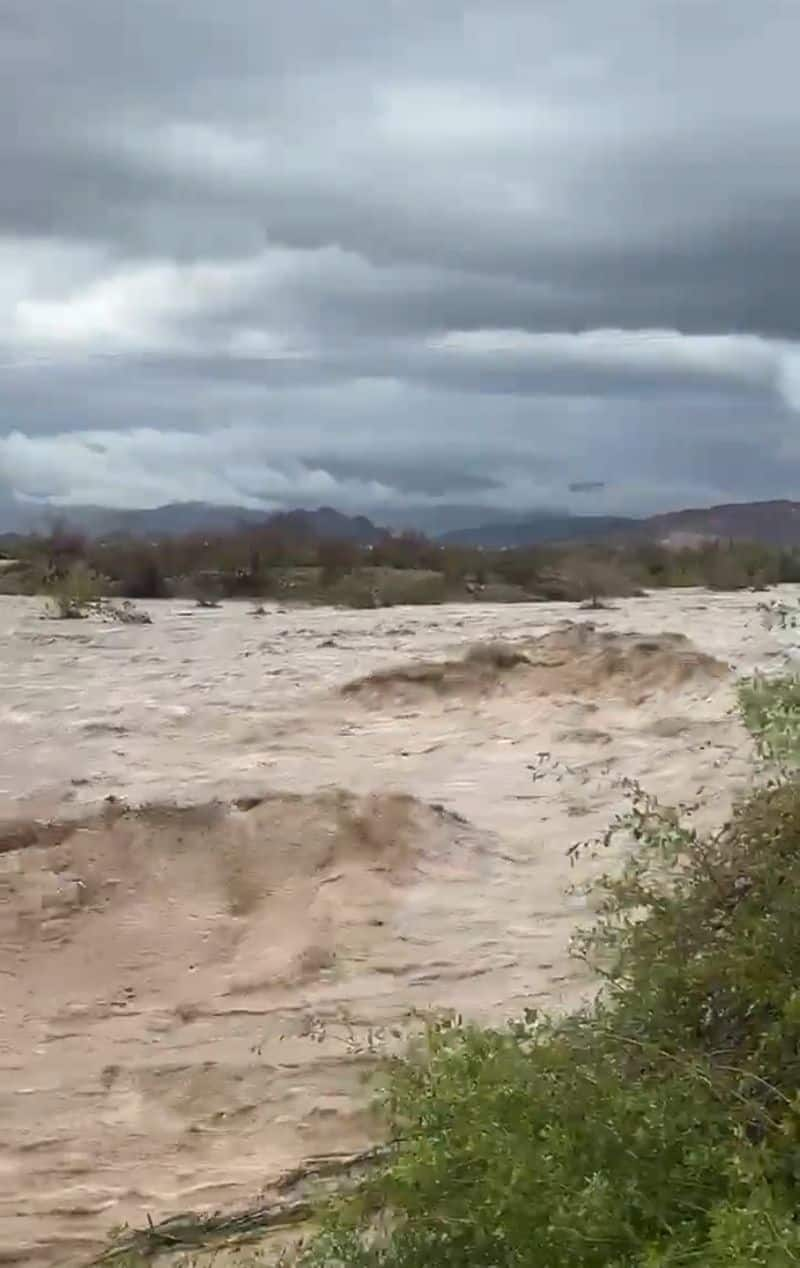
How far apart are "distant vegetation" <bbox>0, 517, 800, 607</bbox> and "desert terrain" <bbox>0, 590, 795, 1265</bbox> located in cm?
716

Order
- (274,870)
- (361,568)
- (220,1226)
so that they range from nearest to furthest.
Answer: (220,1226) → (274,870) → (361,568)

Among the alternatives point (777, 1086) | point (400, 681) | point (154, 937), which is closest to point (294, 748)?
point (400, 681)

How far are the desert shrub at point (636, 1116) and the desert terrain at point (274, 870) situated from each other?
126 cm

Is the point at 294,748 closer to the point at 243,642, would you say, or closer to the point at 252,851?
the point at 252,851

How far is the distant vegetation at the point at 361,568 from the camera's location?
65.2ft

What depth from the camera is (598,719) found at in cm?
984

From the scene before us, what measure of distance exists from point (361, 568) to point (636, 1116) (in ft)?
63.6

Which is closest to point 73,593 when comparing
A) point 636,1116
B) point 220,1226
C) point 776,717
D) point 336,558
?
point 336,558

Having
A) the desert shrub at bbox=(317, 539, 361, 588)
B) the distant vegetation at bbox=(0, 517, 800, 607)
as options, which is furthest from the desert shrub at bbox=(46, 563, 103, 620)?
the desert shrub at bbox=(317, 539, 361, 588)

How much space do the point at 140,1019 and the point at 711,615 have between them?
954 centimetres

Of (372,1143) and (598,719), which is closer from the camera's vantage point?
(372,1143)

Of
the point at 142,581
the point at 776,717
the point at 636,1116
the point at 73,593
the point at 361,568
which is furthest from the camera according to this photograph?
the point at 361,568

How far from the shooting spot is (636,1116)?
11.8 ft

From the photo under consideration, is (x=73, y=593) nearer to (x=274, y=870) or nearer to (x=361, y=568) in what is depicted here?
(x=361, y=568)
